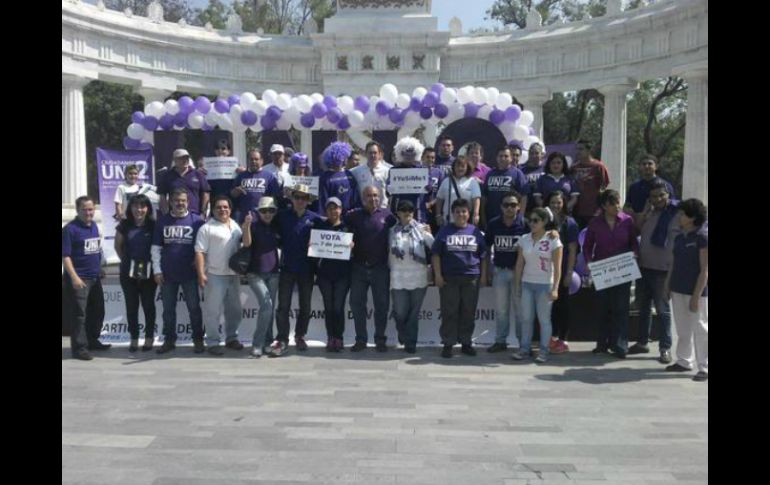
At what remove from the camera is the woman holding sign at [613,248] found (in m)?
9.12

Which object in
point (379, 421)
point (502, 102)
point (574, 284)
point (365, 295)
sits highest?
point (502, 102)

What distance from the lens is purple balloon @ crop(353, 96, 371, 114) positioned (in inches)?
559

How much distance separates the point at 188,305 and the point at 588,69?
75.0 feet

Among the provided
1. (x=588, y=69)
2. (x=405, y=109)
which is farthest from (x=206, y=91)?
(x=405, y=109)

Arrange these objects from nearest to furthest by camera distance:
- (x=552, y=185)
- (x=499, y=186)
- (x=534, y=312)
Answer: (x=534, y=312) → (x=552, y=185) → (x=499, y=186)

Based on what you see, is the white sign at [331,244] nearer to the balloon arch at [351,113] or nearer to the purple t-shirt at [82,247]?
the purple t-shirt at [82,247]

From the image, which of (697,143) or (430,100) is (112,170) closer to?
(430,100)

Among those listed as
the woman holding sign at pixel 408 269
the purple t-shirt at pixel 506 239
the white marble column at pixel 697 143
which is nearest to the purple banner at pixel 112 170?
the woman holding sign at pixel 408 269

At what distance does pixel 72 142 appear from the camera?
1005 inches

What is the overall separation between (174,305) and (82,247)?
1.39 m

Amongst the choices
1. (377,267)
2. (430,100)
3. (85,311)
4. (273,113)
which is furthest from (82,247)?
(430,100)

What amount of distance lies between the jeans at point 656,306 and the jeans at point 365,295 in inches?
136

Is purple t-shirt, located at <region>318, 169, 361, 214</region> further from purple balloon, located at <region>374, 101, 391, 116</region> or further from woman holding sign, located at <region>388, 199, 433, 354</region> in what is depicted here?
purple balloon, located at <region>374, 101, 391, 116</region>

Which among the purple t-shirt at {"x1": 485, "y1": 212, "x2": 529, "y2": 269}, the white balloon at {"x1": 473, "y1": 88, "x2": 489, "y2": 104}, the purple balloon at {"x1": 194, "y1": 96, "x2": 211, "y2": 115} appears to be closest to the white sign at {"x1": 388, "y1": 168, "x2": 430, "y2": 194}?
the purple t-shirt at {"x1": 485, "y1": 212, "x2": 529, "y2": 269}
